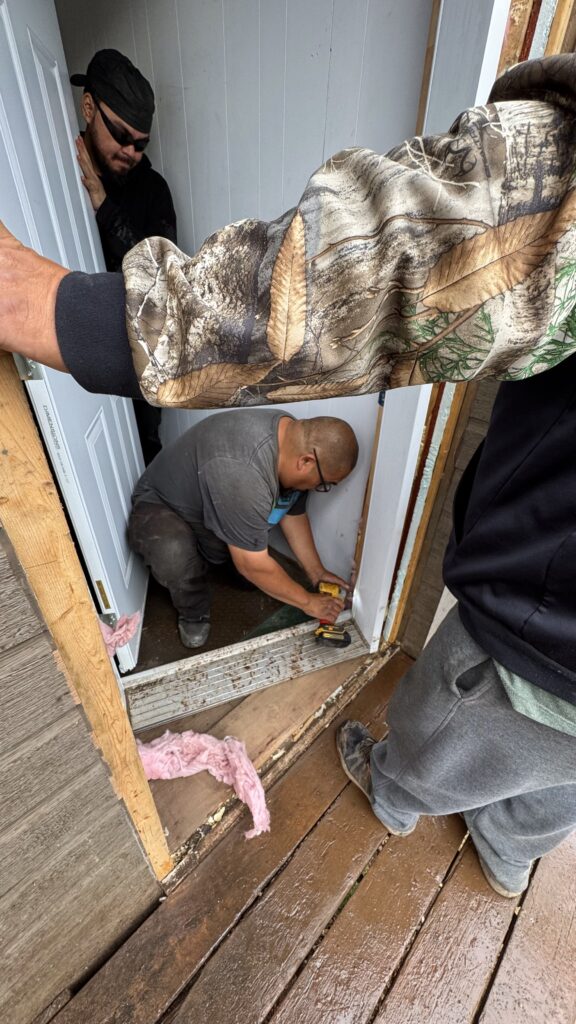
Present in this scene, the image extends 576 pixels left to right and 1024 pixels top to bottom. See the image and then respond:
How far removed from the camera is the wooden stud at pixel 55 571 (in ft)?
1.55

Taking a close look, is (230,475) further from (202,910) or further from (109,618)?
(202,910)

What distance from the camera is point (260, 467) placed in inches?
58.9

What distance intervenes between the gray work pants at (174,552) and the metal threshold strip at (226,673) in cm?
34

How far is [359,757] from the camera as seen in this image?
3.92ft

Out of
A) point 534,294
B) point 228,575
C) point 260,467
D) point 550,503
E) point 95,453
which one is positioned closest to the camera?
point 534,294

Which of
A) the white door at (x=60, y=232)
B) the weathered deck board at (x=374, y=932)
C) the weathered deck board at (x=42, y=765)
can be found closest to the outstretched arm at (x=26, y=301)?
the weathered deck board at (x=42, y=765)

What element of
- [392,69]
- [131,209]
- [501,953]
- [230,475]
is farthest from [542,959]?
[131,209]

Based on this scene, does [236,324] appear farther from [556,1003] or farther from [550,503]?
[556,1003]

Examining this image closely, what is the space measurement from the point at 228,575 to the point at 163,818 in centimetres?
112

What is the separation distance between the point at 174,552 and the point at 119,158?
4.65 ft

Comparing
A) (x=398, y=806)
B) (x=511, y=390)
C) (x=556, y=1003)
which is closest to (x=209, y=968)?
(x=398, y=806)

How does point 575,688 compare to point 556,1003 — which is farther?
point 556,1003

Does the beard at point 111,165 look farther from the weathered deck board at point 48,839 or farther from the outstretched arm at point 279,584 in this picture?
the weathered deck board at point 48,839

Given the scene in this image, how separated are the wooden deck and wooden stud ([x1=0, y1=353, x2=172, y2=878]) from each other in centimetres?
44
